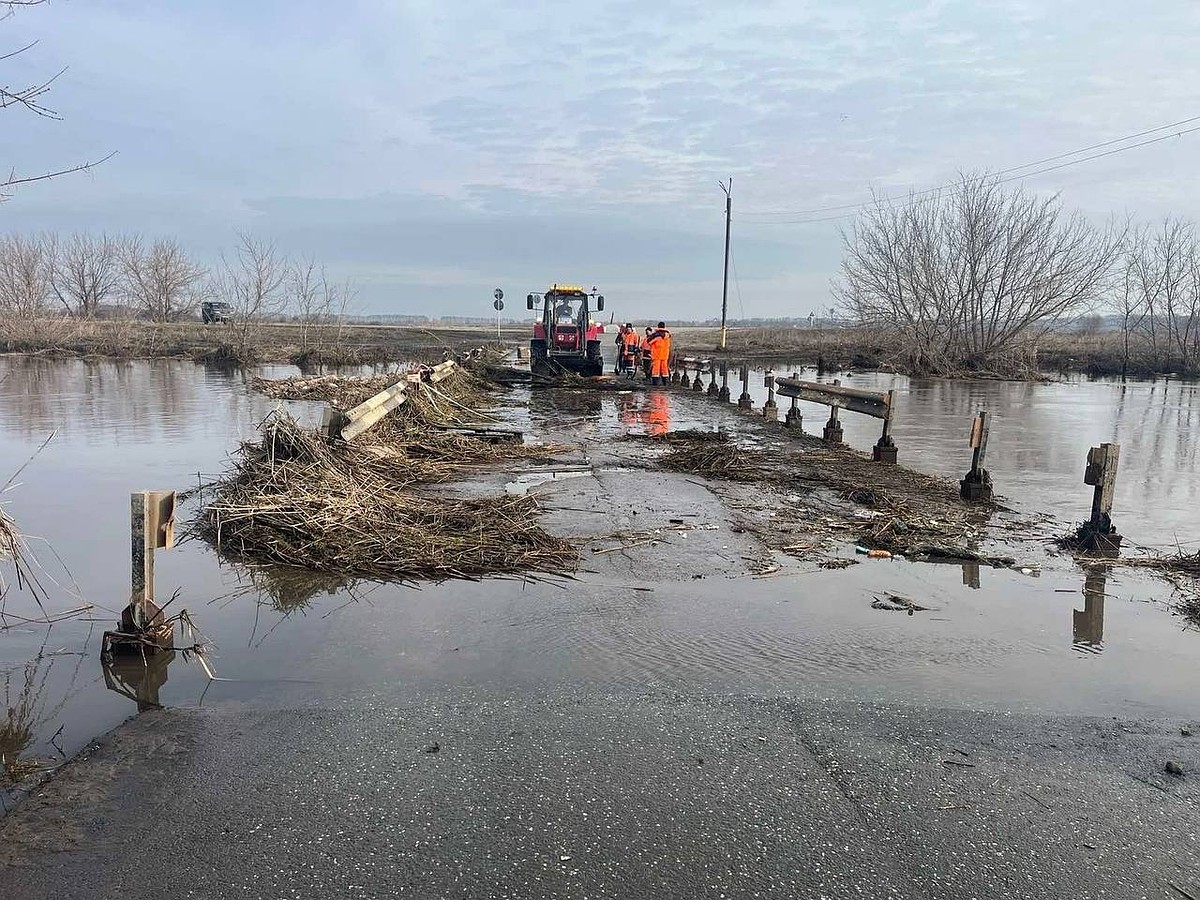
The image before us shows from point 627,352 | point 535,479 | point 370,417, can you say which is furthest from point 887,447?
point 627,352

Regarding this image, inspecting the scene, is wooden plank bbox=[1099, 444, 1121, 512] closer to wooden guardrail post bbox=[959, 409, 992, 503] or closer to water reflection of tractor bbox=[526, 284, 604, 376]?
wooden guardrail post bbox=[959, 409, 992, 503]

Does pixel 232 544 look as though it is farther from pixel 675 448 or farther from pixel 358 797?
pixel 675 448

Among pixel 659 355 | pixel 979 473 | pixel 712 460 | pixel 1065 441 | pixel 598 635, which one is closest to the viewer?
pixel 598 635

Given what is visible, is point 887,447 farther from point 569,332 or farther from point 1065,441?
point 569,332

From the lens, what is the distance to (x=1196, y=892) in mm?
2742

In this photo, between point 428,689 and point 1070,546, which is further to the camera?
point 1070,546

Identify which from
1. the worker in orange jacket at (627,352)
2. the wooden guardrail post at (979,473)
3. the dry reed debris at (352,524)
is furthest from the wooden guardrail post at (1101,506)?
the worker in orange jacket at (627,352)

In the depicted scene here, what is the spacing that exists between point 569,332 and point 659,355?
3.45m

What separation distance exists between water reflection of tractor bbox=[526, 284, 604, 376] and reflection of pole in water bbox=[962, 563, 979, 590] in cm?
2070

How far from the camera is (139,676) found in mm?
4359

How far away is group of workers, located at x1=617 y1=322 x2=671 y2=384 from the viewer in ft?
83.1

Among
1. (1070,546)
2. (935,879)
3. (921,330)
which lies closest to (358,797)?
(935,879)

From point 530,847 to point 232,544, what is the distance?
4.80 metres

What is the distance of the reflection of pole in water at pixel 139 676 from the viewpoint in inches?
162
